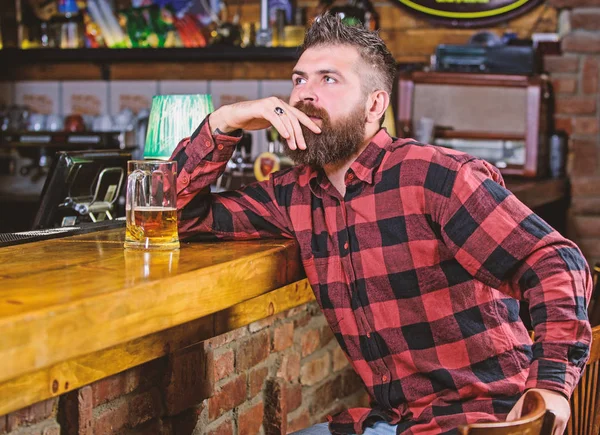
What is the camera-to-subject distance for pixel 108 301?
1.23 metres

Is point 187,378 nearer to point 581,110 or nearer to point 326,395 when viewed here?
point 326,395

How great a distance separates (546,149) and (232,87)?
1768 mm

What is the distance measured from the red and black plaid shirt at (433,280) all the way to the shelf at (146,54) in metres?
2.95

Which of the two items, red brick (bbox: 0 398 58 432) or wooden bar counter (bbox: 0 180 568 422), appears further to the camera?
red brick (bbox: 0 398 58 432)

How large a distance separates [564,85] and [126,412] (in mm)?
3132

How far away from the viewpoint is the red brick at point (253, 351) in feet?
6.94

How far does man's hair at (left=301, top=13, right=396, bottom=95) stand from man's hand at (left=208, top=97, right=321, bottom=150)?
0.50 ft

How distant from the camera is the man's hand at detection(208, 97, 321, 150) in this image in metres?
1.77

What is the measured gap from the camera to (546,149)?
4180mm

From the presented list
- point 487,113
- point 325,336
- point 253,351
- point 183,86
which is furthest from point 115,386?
point 183,86

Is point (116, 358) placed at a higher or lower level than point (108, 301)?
lower

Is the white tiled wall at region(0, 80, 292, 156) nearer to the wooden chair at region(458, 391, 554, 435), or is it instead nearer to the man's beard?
the man's beard

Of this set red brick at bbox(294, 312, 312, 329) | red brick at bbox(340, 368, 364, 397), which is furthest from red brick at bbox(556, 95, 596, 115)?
red brick at bbox(294, 312, 312, 329)

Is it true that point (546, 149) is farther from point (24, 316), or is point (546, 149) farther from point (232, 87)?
point (24, 316)
